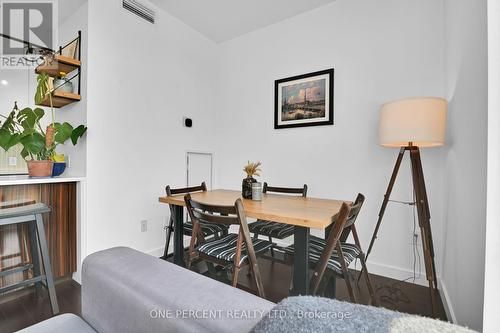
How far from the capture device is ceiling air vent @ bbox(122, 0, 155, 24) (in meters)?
2.43

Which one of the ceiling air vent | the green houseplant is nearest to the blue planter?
the green houseplant

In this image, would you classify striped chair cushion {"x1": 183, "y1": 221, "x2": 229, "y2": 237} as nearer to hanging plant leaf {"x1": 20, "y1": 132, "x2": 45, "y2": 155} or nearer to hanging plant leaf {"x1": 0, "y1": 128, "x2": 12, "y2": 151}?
hanging plant leaf {"x1": 20, "y1": 132, "x2": 45, "y2": 155}

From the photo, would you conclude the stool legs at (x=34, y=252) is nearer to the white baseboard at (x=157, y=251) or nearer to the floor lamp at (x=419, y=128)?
the white baseboard at (x=157, y=251)

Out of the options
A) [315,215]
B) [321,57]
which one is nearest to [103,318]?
[315,215]

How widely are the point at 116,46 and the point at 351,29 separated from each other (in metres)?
2.34

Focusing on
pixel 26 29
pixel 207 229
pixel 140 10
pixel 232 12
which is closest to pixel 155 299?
pixel 207 229

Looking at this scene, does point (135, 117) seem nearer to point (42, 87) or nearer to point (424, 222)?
point (42, 87)

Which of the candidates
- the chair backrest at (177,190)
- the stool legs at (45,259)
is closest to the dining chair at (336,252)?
the chair backrest at (177,190)

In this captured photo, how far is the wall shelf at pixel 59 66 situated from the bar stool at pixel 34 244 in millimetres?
1289

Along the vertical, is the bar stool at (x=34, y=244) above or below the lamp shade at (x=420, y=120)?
below

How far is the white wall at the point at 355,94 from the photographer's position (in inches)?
81.7

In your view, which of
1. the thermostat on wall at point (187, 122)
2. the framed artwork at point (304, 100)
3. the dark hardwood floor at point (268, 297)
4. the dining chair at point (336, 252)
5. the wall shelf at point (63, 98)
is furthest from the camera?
the thermostat on wall at point (187, 122)

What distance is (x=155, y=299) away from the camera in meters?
0.66

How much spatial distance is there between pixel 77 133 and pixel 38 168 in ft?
1.33
